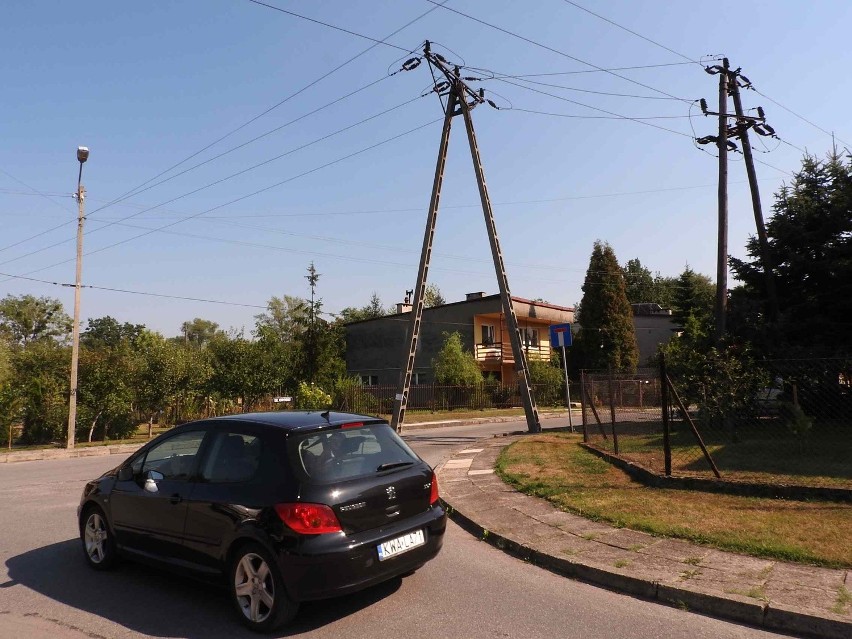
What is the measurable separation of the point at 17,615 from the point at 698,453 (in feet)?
36.1

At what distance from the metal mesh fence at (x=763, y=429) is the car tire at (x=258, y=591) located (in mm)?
6551

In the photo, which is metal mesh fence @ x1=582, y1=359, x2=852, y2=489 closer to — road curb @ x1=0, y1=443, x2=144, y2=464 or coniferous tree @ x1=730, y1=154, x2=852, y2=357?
coniferous tree @ x1=730, y1=154, x2=852, y2=357

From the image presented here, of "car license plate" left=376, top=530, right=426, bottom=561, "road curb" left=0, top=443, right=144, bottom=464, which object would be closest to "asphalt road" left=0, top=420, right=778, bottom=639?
"car license plate" left=376, top=530, right=426, bottom=561

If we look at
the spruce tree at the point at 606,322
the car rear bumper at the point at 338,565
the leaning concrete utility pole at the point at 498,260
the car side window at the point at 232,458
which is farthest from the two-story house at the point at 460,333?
the car rear bumper at the point at 338,565

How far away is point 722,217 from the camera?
18500 millimetres

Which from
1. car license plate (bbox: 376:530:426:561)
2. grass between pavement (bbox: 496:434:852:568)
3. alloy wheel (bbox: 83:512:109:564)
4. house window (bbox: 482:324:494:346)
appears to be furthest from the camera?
house window (bbox: 482:324:494:346)

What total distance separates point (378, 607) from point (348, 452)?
120 cm

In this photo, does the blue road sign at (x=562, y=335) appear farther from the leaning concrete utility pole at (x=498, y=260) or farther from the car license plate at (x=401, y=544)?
the car license plate at (x=401, y=544)

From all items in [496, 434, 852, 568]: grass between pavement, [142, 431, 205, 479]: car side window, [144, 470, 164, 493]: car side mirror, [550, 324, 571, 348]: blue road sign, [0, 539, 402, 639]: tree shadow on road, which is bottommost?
[0, 539, 402, 639]: tree shadow on road

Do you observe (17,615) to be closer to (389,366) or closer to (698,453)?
(698,453)

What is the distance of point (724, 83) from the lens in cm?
1938

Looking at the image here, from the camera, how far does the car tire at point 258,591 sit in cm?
445

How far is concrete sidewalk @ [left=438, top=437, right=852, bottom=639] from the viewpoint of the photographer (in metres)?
4.53

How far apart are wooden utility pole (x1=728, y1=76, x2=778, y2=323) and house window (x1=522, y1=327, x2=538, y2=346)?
2491 centimetres
